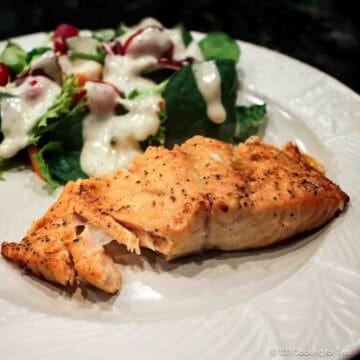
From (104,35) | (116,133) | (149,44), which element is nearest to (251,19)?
(104,35)

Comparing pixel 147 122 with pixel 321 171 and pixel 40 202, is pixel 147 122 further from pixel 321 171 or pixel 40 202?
pixel 321 171

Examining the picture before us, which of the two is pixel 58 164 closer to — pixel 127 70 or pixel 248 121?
pixel 127 70

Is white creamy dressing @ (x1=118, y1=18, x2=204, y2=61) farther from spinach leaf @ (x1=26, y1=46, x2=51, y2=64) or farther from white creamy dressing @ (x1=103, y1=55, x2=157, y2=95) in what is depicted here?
spinach leaf @ (x1=26, y1=46, x2=51, y2=64)

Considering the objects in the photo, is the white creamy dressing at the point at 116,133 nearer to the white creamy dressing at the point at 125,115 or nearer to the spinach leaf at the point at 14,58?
the white creamy dressing at the point at 125,115

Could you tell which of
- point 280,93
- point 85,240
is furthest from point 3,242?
point 280,93

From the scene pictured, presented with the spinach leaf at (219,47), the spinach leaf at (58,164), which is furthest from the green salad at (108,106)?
the spinach leaf at (219,47)
